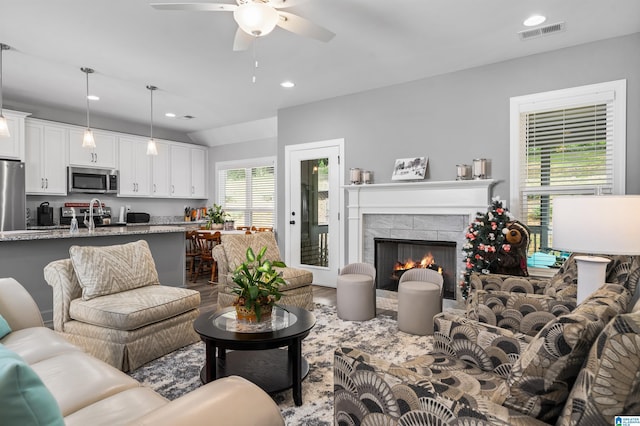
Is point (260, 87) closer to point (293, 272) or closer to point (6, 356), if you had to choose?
point (293, 272)

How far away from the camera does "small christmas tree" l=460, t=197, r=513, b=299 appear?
3.65m

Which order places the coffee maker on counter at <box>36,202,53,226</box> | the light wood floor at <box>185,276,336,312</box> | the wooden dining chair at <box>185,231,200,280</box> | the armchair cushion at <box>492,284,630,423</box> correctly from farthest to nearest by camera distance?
1. the wooden dining chair at <box>185,231,200,280</box>
2. the coffee maker on counter at <box>36,202,53,226</box>
3. the light wood floor at <box>185,276,336,312</box>
4. the armchair cushion at <box>492,284,630,423</box>

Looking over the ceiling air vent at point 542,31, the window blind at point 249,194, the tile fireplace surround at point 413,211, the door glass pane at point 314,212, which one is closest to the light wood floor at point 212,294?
the door glass pane at point 314,212

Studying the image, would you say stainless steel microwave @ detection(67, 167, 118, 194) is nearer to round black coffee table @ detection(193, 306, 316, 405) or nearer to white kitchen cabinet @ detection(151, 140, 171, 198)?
white kitchen cabinet @ detection(151, 140, 171, 198)

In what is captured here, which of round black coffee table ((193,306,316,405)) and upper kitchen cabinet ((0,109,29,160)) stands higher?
upper kitchen cabinet ((0,109,29,160))

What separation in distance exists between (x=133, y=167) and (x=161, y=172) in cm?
56

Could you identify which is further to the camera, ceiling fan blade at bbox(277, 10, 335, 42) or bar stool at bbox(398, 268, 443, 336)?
bar stool at bbox(398, 268, 443, 336)

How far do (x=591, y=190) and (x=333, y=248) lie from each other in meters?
3.14

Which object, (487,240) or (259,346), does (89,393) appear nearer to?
(259,346)

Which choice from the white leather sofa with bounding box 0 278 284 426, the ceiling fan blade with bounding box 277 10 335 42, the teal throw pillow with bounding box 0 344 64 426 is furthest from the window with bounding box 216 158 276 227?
the teal throw pillow with bounding box 0 344 64 426

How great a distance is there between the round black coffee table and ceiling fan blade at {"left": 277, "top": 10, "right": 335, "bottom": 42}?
2004 millimetres

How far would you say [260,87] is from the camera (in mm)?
4922

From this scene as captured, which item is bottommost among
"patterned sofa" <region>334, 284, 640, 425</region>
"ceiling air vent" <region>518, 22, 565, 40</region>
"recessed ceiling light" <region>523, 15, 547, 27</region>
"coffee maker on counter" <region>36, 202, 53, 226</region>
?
"patterned sofa" <region>334, 284, 640, 425</region>

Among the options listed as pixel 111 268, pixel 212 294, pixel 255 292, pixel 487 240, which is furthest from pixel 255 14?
pixel 212 294
